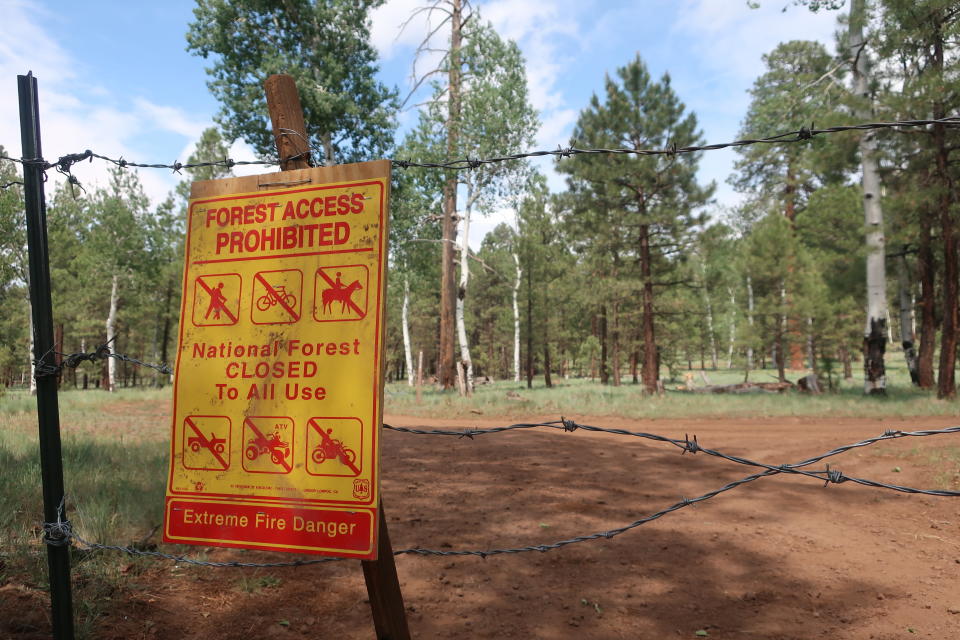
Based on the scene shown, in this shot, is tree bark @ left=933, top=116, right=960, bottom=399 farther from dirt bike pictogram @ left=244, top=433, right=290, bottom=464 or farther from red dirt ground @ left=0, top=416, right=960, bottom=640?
dirt bike pictogram @ left=244, top=433, right=290, bottom=464

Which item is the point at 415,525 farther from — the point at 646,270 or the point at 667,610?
the point at 646,270

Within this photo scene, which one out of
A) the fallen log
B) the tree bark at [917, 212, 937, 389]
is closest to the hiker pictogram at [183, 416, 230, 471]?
the tree bark at [917, 212, 937, 389]

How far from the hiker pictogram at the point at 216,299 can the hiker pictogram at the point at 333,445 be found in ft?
A: 1.84

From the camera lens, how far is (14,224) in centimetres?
2256

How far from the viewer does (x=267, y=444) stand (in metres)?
2.07

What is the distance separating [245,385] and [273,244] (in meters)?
0.55

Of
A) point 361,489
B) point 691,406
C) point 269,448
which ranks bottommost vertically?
point 691,406

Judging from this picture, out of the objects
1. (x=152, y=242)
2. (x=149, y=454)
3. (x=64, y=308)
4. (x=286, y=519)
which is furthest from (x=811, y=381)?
(x=64, y=308)

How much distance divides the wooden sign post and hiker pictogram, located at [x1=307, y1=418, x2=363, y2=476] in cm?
47

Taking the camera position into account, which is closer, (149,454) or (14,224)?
(149,454)

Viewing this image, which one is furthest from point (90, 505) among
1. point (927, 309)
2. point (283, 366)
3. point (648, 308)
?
point (927, 309)

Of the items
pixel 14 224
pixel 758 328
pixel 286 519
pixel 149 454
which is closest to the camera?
pixel 286 519

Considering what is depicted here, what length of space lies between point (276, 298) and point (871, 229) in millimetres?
17013

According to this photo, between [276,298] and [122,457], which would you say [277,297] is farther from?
[122,457]
